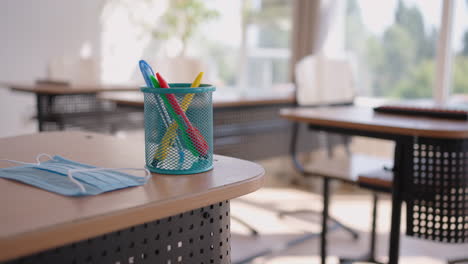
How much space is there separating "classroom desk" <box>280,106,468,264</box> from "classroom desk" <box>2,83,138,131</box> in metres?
1.91

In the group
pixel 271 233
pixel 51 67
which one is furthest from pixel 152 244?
pixel 51 67

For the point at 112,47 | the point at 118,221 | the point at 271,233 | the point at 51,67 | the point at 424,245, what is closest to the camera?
the point at 118,221

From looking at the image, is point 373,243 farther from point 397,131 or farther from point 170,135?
point 170,135

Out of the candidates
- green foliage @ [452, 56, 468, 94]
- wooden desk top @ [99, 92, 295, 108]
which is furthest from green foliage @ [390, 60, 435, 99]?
wooden desk top @ [99, 92, 295, 108]

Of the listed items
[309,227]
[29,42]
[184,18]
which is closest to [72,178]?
[309,227]

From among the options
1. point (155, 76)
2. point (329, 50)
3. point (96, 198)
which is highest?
point (329, 50)

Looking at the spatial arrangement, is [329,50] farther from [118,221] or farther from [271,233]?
[118,221]

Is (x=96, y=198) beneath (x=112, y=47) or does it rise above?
beneath

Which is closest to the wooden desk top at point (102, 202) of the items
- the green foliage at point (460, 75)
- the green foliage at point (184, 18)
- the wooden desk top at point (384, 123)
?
the wooden desk top at point (384, 123)

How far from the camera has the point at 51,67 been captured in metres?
3.85

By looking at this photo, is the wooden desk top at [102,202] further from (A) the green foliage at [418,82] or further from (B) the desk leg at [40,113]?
(A) the green foliage at [418,82]

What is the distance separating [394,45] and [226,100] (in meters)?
1.99

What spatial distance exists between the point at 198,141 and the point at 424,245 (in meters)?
2.28

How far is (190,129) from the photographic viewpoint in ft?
2.85
